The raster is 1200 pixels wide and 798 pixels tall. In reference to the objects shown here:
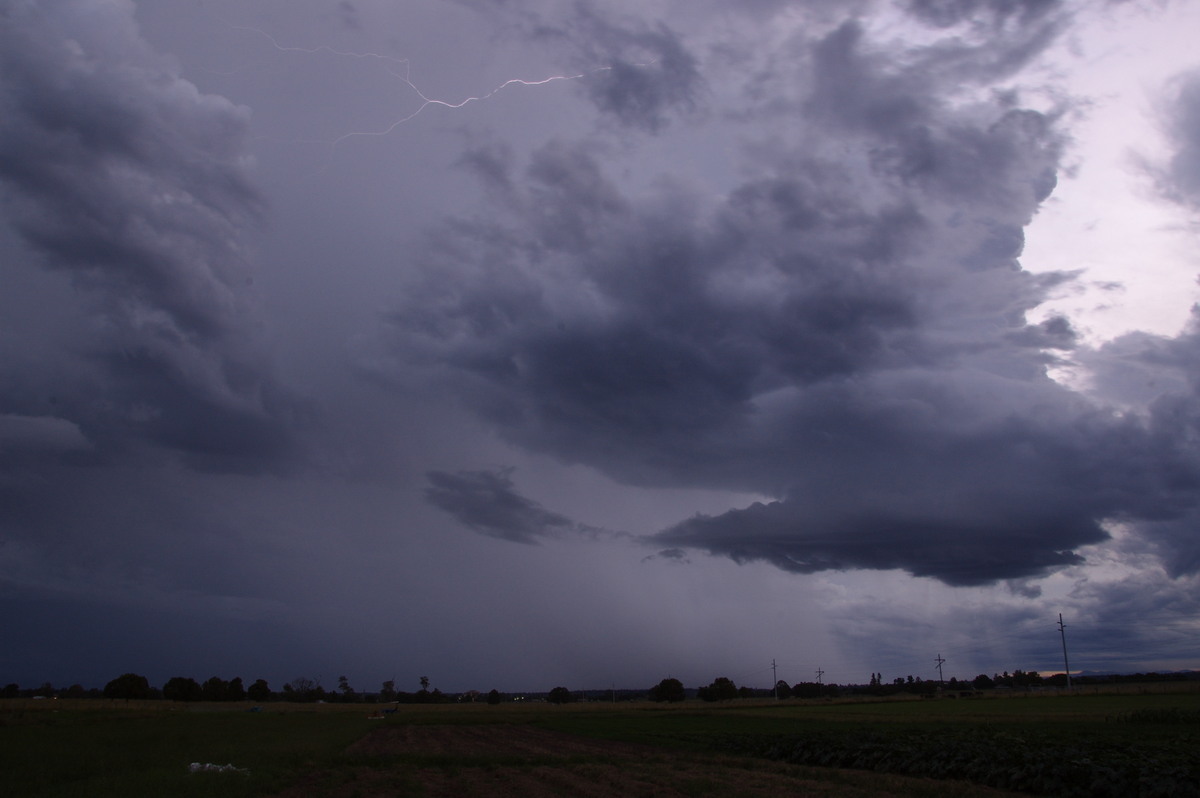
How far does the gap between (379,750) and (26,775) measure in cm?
2178

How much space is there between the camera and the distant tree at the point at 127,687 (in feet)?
641

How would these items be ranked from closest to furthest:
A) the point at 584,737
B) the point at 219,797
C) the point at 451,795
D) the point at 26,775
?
the point at 219,797 < the point at 451,795 < the point at 26,775 < the point at 584,737

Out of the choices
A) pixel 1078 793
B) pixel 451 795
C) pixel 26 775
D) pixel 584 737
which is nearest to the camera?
pixel 1078 793

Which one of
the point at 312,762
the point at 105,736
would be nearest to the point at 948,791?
the point at 312,762

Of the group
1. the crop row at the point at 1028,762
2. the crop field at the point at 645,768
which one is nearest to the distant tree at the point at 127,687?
the crop field at the point at 645,768

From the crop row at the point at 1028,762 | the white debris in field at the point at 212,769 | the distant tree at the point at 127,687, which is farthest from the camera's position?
the distant tree at the point at 127,687

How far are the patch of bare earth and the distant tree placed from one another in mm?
192619

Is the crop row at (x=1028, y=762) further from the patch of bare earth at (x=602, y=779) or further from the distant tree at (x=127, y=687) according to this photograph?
the distant tree at (x=127, y=687)

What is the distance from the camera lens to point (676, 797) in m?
23.9

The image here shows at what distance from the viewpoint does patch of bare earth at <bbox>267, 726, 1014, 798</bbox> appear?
82.3 feet

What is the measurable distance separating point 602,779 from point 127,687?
702ft

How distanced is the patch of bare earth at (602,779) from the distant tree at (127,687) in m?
193

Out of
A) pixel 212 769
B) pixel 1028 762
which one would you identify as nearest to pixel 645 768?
pixel 1028 762

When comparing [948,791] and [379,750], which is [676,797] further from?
[379,750]
